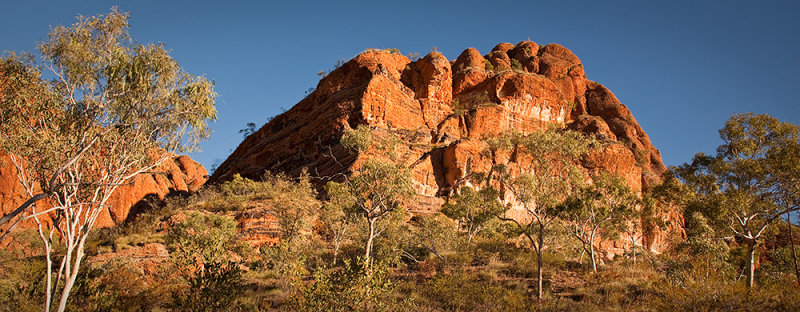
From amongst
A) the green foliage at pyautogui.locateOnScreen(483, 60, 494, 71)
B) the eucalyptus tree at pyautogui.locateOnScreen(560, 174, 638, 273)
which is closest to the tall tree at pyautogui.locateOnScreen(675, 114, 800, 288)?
the eucalyptus tree at pyautogui.locateOnScreen(560, 174, 638, 273)

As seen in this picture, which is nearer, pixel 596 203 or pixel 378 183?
pixel 378 183

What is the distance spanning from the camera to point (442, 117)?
60719 mm

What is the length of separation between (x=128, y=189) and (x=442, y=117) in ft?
125

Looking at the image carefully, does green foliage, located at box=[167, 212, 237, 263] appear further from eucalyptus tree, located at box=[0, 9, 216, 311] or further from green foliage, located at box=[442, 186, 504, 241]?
green foliage, located at box=[442, 186, 504, 241]

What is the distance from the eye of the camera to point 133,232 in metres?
25.0

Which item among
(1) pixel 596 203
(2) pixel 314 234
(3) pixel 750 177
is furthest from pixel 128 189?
(3) pixel 750 177

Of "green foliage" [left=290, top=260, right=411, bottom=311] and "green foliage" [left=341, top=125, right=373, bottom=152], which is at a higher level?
"green foliage" [left=341, top=125, right=373, bottom=152]

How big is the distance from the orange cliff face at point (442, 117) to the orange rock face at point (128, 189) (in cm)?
603

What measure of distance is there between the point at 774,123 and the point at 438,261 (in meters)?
15.4

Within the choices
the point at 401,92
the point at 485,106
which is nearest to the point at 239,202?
the point at 401,92

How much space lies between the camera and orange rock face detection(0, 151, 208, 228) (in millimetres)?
26859

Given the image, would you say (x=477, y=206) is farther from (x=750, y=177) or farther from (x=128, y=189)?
(x=128, y=189)

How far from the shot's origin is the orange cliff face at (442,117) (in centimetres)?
4641

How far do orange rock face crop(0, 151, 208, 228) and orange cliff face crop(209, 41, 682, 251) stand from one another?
603 centimetres
